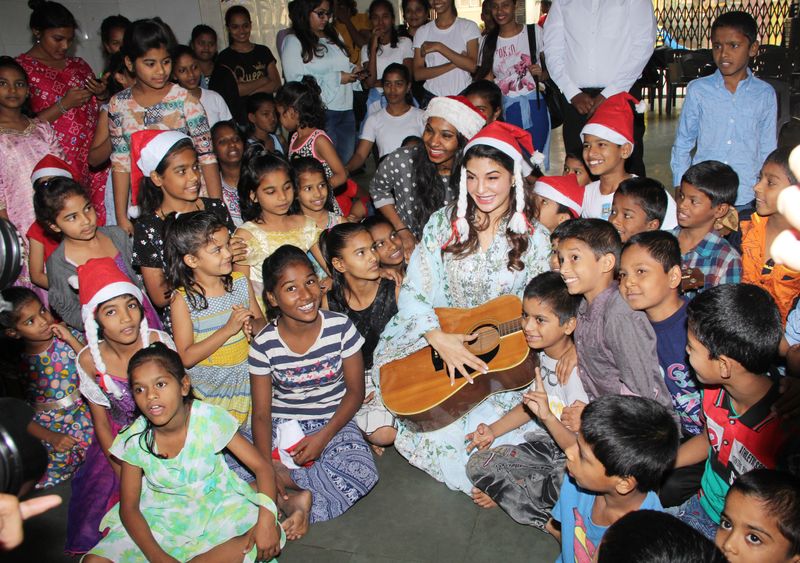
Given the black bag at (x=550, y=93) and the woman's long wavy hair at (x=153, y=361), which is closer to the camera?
the woman's long wavy hair at (x=153, y=361)

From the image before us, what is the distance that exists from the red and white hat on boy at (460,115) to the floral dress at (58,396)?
2327 mm

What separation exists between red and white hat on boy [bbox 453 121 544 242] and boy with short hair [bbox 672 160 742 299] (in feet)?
2.72

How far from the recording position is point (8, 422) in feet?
4.71

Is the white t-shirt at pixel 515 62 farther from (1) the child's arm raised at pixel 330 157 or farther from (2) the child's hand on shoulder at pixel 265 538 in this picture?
(2) the child's hand on shoulder at pixel 265 538

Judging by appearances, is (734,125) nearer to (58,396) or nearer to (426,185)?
(426,185)

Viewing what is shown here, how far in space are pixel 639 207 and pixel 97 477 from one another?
9.42 ft

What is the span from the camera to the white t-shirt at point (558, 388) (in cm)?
284

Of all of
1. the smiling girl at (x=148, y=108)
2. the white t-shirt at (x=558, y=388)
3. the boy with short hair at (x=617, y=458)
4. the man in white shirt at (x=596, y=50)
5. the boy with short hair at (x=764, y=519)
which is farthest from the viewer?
the man in white shirt at (x=596, y=50)

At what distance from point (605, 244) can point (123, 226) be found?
2.85 meters

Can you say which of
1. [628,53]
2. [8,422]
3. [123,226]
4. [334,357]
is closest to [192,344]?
[334,357]

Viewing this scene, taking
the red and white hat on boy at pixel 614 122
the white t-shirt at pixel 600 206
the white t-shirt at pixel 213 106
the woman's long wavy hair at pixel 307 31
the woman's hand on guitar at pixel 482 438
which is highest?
the woman's long wavy hair at pixel 307 31

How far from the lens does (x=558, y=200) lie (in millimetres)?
3775

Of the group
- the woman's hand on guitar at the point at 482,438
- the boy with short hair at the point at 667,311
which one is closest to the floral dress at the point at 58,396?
the woman's hand on guitar at the point at 482,438

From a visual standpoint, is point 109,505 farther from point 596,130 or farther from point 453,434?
point 596,130
